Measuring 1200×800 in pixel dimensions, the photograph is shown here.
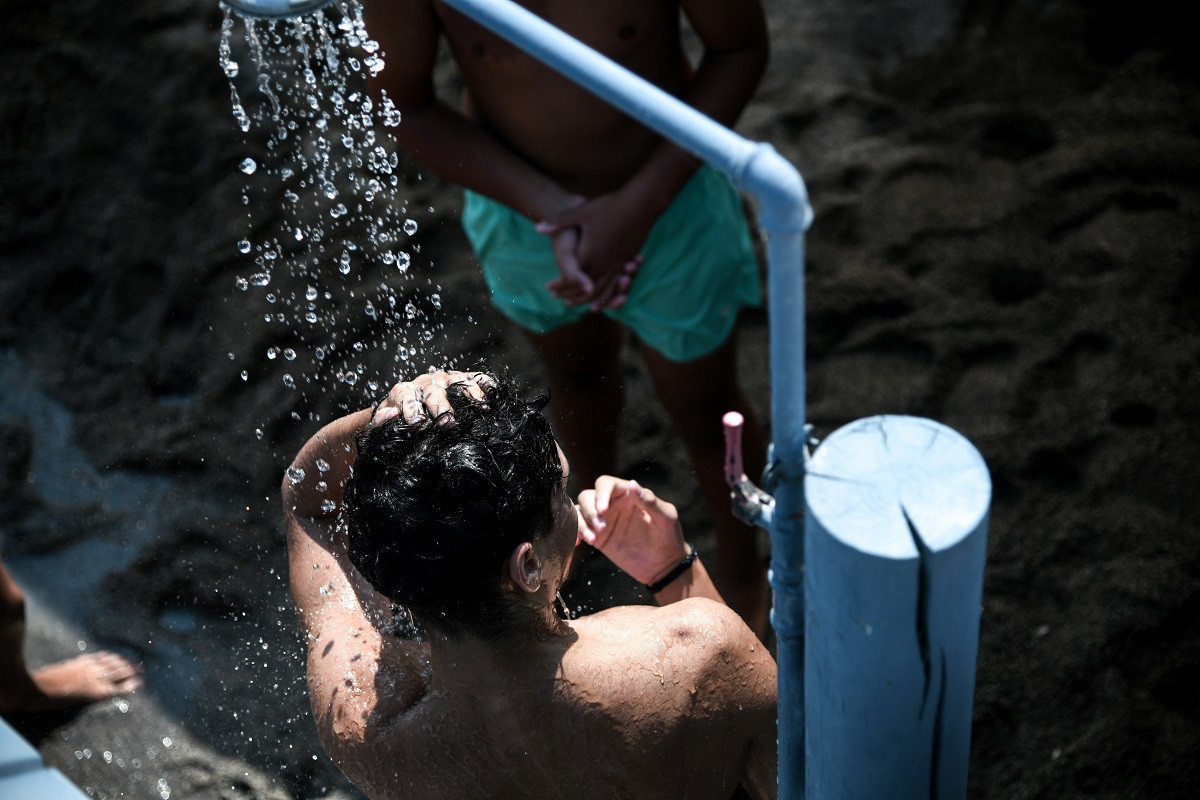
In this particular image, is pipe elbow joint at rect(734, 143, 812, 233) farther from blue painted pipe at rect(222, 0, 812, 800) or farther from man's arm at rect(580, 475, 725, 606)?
man's arm at rect(580, 475, 725, 606)

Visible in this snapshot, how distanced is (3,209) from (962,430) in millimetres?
3160

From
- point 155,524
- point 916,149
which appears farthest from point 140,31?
point 916,149

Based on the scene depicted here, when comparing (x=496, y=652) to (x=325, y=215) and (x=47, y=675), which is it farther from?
(x=325, y=215)

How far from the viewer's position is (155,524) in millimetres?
2875

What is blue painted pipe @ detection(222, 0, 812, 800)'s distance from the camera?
868mm

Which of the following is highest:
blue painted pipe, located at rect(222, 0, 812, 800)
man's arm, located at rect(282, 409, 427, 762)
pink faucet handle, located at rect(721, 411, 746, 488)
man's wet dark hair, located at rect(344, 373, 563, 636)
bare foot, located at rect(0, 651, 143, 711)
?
blue painted pipe, located at rect(222, 0, 812, 800)

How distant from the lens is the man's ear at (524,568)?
1.32 meters

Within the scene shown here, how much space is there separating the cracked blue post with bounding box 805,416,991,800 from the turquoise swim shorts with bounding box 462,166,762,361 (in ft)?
4.57

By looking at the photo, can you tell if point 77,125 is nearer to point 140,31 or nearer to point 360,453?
point 140,31

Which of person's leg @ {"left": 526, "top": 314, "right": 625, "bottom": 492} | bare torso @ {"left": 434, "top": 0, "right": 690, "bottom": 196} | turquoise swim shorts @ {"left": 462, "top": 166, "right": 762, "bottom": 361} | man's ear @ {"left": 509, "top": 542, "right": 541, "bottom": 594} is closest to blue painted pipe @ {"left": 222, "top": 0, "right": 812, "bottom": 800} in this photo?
man's ear @ {"left": 509, "top": 542, "right": 541, "bottom": 594}

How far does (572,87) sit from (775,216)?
1.48 metres

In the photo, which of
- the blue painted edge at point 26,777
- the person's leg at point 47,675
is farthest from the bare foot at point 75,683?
the blue painted edge at point 26,777

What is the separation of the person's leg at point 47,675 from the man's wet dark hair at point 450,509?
1465 mm

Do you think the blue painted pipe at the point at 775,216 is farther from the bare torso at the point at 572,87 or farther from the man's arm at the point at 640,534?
the bare torso at the point at 572,87
